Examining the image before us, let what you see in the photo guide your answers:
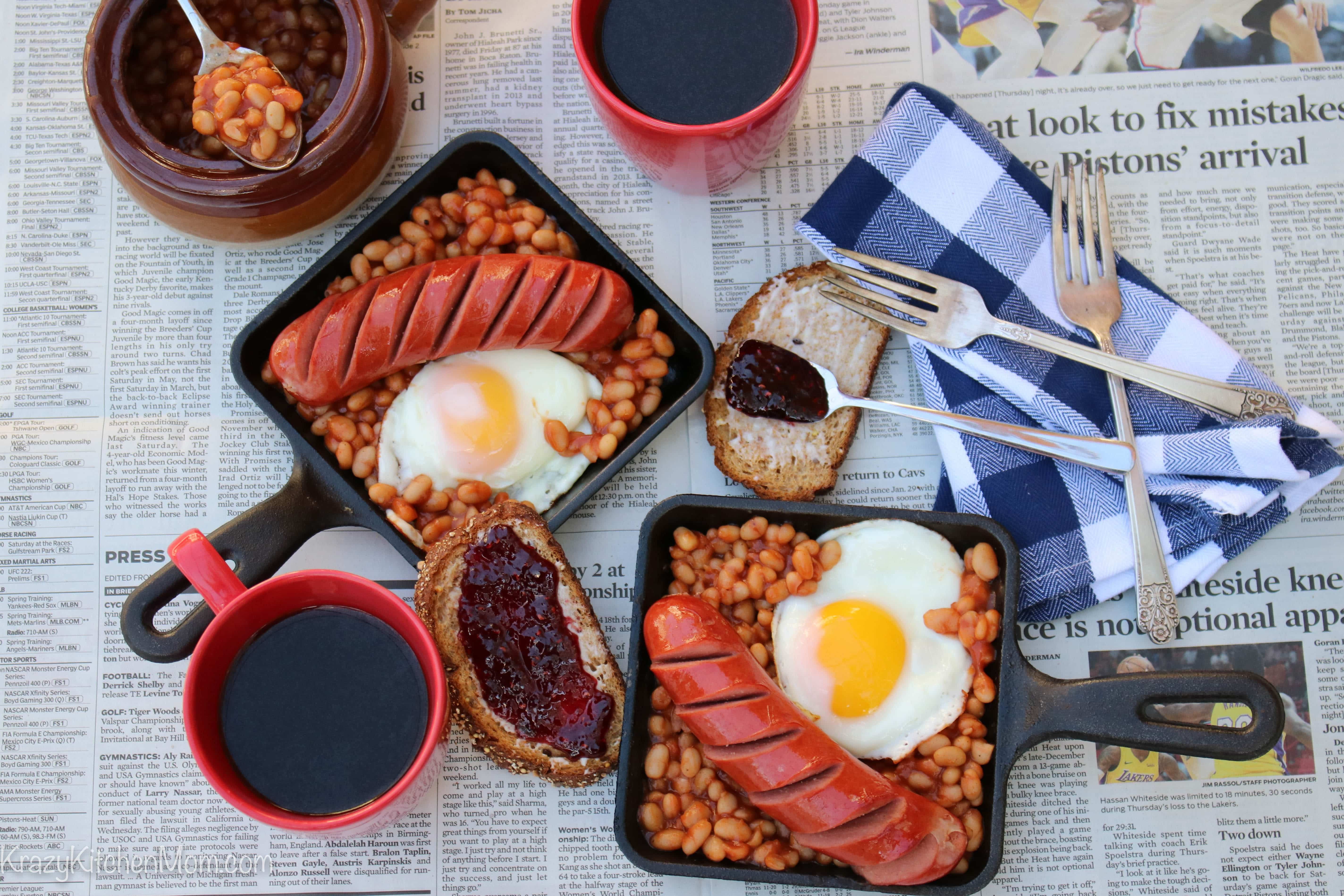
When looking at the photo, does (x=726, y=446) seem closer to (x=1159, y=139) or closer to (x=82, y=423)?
(x=1159, y=139)

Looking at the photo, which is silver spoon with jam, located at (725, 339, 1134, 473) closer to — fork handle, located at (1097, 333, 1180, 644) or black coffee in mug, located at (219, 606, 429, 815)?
fork handle, located at (1097, 333, 1180, 644)

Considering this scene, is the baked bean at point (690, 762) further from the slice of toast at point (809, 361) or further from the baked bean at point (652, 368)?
the baked bean at point (652, 368)

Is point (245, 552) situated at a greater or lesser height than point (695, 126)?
lesser

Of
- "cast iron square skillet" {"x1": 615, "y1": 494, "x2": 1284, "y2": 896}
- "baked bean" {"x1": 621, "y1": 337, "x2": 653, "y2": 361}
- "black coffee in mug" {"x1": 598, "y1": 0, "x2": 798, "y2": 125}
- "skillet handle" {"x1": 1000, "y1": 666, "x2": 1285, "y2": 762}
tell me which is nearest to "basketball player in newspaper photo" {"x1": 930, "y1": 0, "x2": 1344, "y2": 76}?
"black coffee in mug" {"x1": 598, "y1": 0, "x2": 798, "y2": 125}

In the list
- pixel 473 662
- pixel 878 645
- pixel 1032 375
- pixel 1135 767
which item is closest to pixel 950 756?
pixel 878 645

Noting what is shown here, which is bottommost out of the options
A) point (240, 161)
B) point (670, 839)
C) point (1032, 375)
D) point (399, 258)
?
point (670, 839)

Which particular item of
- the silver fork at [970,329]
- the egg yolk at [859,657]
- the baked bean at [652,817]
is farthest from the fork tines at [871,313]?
the baked bean at [652,817]

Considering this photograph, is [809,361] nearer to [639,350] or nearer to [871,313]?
[871,313]
